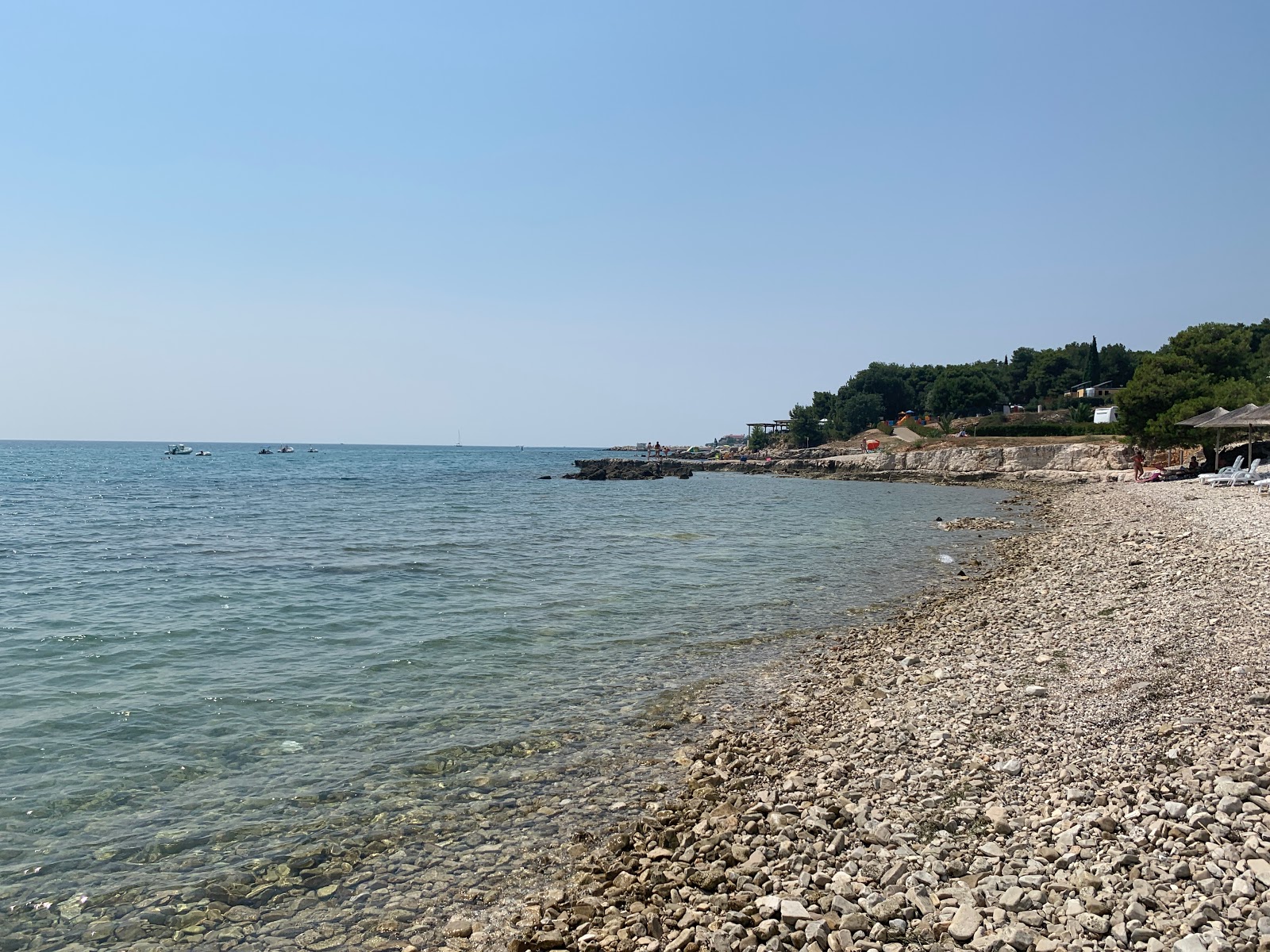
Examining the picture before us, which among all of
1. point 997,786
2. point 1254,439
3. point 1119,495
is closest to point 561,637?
point 997,786

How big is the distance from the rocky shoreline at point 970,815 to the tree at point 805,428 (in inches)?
4336

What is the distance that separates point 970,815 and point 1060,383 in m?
119

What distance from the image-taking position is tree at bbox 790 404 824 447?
4705 inches

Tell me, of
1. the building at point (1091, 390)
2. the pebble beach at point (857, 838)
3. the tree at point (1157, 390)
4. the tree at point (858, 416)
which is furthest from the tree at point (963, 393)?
the pebble beach at point (857, 838)

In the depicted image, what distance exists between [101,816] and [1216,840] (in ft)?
30.6

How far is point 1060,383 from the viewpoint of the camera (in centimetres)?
10756

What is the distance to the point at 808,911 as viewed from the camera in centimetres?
481

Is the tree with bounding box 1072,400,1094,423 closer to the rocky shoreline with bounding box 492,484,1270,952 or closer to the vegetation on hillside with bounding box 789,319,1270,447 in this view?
the vegetation on hillside with bounding box 789,319,1270,447

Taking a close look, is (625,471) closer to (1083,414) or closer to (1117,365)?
(1083,414)

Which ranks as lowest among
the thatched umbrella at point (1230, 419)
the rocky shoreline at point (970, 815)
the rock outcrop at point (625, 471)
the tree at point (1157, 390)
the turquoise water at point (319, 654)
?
the turquoise water at point (319, 654)

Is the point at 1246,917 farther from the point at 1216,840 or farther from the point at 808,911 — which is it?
the point at 808,911

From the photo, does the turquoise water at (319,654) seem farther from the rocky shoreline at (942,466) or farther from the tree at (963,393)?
the tree at (963,393)

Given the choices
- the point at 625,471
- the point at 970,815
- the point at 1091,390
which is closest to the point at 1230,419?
the point at 970,815

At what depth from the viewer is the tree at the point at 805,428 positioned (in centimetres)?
11950
